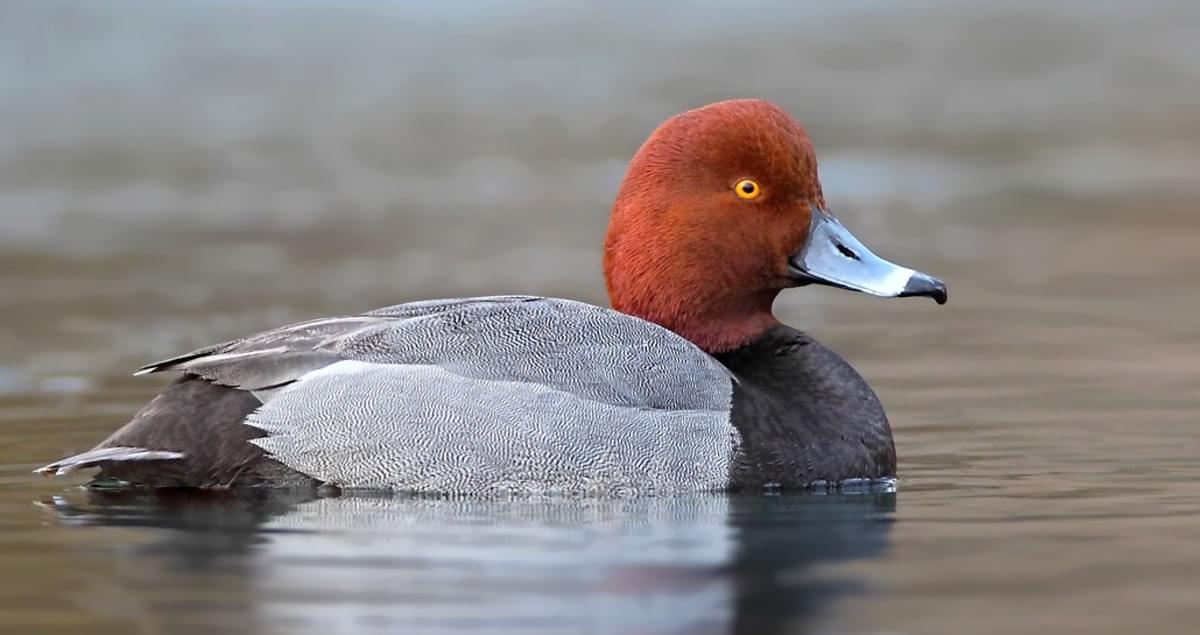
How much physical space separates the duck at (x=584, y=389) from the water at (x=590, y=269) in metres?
0.13

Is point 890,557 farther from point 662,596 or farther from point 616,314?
point 616,314

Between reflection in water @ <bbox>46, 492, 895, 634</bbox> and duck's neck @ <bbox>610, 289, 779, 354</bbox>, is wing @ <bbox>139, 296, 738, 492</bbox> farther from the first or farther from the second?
duck's neck @ <bbox>610, 289, 779, 354</bbox>

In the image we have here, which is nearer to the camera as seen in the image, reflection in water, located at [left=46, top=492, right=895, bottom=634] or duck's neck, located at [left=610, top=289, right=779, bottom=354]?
reflection in water, located at [left=46, top=492, right=895, bottom=634]

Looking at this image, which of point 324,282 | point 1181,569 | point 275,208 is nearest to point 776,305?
point 324,282

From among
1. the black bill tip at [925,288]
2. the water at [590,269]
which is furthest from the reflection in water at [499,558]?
the black bill tip at [925,288]

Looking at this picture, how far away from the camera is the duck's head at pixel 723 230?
7.07 m

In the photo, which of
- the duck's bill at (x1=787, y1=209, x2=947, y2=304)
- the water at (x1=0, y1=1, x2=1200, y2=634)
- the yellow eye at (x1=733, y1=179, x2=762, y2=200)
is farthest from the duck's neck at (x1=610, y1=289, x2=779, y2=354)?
the water at (x1=0, y1=1, x2=1200, y2=634)

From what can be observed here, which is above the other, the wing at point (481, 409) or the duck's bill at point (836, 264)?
the duck's bill at point (836, 264)

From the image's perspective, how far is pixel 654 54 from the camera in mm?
18391

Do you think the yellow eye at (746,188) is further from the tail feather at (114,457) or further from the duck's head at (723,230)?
the tail feather at (114,457)

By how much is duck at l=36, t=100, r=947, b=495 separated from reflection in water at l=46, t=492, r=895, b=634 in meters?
0.11

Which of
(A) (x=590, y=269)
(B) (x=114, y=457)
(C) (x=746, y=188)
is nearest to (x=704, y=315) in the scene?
(C) (x=746, y=188)

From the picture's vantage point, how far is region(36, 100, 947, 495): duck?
256 inches

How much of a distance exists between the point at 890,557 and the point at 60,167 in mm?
10680
